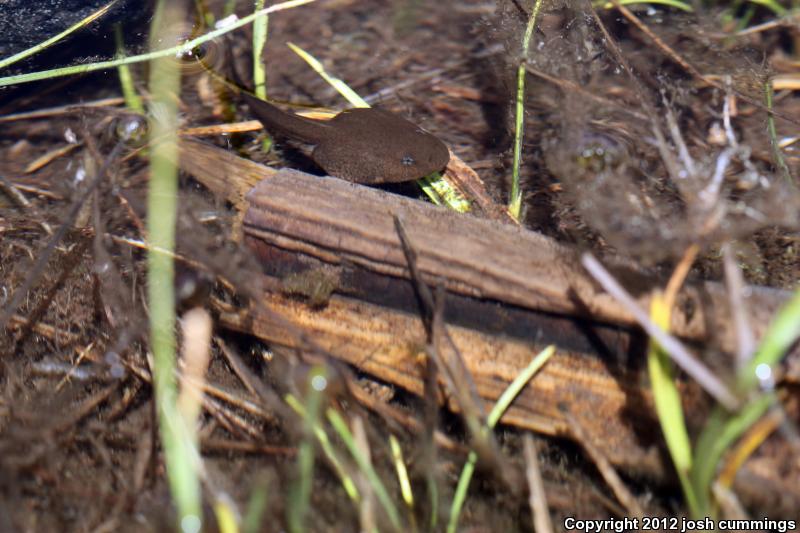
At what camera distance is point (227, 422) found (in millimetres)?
1906

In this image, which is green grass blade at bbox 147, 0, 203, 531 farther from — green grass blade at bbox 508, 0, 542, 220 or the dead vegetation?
green grass blade at bbox 508, 0, 542, 220

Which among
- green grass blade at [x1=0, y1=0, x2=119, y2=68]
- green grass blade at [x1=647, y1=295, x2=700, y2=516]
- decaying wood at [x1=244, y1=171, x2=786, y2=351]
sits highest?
green grass blade at [x1=0, y1=0, x2=119, y2=68]

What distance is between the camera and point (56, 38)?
3.07 meters

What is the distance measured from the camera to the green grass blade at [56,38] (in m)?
2.90

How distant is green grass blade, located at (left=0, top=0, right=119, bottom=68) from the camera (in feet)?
9.51

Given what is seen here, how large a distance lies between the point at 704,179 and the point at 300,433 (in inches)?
42.2

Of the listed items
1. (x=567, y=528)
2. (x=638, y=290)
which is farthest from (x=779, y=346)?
(x=567, y=528)

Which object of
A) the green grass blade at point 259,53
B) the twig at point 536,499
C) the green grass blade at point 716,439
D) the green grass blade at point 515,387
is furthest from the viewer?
the green grass blade at point 259,53

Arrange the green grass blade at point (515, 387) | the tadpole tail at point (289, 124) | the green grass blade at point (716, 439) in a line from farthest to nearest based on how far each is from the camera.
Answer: the tadpole tail at point (289, 124), the green grass blade at point (515, 387), the green grass blade at point (716, 439)

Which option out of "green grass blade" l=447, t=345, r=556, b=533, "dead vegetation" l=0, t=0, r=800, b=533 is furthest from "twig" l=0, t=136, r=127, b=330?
"green grass blade" l=447, t=345, r=556, b=533

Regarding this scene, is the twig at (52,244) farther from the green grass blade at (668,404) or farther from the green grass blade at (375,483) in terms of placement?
the green grass blade at (668,404)

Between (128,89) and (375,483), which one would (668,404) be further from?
(128,89)

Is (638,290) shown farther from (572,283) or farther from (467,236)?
(467,236)

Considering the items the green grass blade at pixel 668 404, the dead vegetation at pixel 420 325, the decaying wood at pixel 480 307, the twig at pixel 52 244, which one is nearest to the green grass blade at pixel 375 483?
the dead vegetation at pixel 420 325
